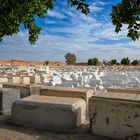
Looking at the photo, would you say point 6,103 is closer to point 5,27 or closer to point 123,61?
point 5,27

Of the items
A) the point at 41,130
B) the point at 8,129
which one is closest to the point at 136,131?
the point at 41,130

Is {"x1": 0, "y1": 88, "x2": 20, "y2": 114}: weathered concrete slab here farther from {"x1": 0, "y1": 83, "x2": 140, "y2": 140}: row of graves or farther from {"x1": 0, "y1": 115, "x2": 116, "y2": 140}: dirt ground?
{"x1": 0, "y1": 115, "x2": 116, "y2": 140}: dirt ground

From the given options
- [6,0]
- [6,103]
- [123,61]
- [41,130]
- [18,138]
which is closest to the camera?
[6,0]

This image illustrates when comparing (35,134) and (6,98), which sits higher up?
(6,98)

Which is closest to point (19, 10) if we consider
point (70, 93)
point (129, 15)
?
point (129, 15)

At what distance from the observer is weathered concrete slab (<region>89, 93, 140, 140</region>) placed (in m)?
6.02

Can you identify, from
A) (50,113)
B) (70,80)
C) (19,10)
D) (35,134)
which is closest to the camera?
(19,10)

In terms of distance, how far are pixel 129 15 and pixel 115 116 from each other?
2.26m

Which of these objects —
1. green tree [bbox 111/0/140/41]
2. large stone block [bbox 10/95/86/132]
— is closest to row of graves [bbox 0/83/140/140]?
large stone block [bbox 10/95/86/132]

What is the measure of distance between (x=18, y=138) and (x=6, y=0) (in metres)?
2.93

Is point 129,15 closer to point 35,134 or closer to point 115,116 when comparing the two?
point 115,116

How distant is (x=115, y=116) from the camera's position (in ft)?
20.3

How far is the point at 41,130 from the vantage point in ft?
22.6

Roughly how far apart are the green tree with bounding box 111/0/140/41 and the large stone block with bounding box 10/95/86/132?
2.48m
